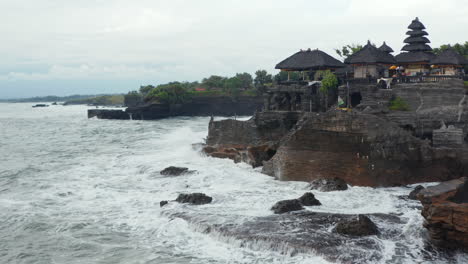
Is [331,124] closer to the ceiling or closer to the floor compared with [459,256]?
closer to the ceiling

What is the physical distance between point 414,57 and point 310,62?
7.84m

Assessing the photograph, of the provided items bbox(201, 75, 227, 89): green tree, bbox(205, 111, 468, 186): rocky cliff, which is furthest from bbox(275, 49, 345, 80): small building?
bbox(201, 75, 227, 89): green tree

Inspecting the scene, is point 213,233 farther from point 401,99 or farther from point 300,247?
point 401,99

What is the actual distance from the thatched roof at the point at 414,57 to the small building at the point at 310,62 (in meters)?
4.45

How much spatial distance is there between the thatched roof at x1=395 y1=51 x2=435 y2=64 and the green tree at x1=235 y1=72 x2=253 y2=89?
64.9 meters

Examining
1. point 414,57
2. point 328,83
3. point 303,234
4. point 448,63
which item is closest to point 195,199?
point 303,234

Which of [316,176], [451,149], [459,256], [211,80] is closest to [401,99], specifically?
[451,149]

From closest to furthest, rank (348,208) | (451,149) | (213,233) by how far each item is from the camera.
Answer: (213,233) → (348,208) → (451,149)

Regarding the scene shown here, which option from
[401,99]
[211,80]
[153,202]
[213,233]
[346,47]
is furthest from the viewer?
[211,80]

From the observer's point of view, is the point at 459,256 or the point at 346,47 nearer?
the point at 459,256

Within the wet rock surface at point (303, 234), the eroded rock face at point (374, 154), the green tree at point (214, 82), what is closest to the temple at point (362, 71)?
the eroded rock face at point (374, 154)

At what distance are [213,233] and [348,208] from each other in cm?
618

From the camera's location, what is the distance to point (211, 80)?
11512 cm

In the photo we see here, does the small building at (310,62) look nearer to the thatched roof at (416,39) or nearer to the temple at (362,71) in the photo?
A: the temple at (362,71)
